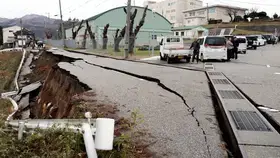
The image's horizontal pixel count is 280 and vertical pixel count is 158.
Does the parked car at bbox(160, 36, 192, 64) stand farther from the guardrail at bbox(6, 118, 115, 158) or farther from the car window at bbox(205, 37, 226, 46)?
the guardrail at bbox(6, 118, 115, 158)

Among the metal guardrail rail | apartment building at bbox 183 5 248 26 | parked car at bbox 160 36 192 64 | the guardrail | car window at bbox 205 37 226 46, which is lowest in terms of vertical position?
the metal guardrail rail

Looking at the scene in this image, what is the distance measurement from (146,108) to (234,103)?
2263 mm

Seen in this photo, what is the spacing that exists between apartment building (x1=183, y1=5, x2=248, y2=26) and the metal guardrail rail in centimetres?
9752

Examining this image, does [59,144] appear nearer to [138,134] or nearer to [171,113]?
[138,134]

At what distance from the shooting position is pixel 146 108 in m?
6.75

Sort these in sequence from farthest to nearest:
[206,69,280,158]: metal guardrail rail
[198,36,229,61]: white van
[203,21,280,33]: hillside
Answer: [203,21,280,33]: hillside
[198,36,229,61]: white van
[206,69,280,158]: metal guardrail rail

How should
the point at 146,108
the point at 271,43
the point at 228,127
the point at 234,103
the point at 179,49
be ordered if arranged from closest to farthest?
the point at 228,127, the point at 146,108, the point at 234,103, the point at 179,49, the point at 271,43

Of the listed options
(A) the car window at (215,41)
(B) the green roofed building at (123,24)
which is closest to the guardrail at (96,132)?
(A) the car window at (215,41)

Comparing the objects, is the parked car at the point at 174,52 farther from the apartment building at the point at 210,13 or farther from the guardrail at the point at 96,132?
the apartment building at the point at 210,13

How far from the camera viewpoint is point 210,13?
103 metres

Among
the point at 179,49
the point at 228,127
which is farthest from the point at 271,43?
the point at 228,127

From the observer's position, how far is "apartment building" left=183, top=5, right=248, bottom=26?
10112 cm

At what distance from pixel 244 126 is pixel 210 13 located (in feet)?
337

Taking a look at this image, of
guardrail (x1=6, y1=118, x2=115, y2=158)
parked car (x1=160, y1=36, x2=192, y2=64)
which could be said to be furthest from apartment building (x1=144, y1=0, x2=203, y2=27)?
guardrail (x1=6, y1=118, x2=115, y2=158)
